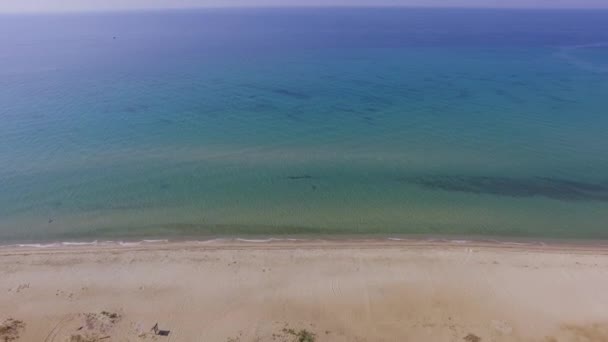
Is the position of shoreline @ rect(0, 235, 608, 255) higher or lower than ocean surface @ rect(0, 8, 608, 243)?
lower

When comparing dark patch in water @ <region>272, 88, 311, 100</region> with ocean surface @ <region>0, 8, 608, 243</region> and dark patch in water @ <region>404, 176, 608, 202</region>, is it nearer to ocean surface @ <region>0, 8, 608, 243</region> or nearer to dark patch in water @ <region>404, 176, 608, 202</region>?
ocean surface @ <region>0, 8, 608, 243</region>

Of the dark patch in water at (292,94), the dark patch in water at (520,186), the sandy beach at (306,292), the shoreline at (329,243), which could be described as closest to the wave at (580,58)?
the dark patch in water at (520,186)

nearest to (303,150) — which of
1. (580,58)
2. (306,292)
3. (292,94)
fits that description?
(306,292)

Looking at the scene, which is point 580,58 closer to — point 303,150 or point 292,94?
point 292,94

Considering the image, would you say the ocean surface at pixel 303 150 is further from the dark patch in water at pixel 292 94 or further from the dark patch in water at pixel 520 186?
the dark patch in water at pixel 292 94

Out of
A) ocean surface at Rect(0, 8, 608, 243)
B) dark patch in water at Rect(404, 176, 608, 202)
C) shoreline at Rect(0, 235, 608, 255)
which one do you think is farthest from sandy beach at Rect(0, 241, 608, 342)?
dark patch in water at Rect(404, 176, 608, 202)

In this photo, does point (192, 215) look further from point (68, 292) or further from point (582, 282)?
point (582, 282)
